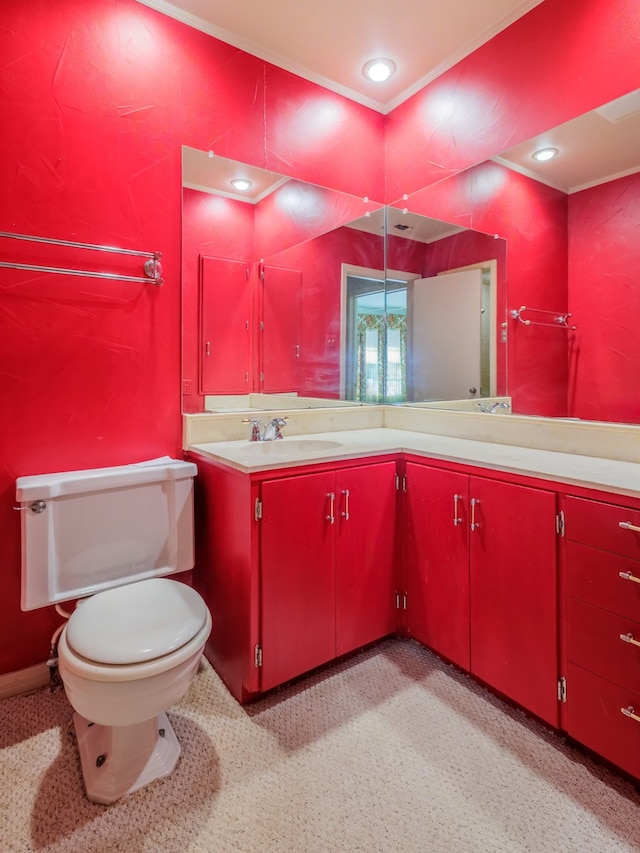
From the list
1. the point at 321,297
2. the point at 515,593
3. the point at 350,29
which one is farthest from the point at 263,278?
the point at 515,593

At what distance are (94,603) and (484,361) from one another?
74.6 inches

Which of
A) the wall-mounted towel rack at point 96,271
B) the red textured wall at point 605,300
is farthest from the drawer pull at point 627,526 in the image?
the wall-mounted towel rack at point 96,271

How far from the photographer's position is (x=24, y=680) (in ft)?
5.44

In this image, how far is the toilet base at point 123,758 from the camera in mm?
1271

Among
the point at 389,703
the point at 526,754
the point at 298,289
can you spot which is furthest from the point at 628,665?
the point at 298,289

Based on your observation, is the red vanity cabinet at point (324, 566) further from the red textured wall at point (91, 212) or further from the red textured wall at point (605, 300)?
the red textured wall at point (605, 300)

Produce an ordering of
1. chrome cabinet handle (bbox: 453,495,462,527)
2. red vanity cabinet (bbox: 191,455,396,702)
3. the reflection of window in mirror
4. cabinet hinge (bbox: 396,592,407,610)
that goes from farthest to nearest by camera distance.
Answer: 1. the reflection of window in mirror
2. cabinet hinge (bbox: 396,592,407,610)
3. chrome cabinet handle (bbox: 453,495,462,527)
4. red vanity cabinet (bbox: 191,455,396,702)

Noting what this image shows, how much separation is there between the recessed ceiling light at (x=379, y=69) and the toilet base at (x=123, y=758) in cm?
295

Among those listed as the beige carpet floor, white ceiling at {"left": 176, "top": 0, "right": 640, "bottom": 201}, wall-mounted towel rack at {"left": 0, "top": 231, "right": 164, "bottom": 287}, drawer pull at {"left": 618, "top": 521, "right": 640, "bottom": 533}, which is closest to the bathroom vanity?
drawer pull at {"left": 618, "top": 521, "right": 640, "bottom": 533}

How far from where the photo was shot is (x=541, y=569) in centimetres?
140

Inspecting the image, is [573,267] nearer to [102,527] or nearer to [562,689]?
[562,689]

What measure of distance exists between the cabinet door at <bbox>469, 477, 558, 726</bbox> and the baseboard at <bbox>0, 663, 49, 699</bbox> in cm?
159

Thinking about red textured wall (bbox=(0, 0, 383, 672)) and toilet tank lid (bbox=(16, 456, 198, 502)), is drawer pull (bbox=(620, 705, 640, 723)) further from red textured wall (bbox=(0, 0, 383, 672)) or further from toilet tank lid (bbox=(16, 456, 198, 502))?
red textured wall (bbox=(0, 0, 383, 672))

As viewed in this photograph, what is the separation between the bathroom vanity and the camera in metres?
1.26
